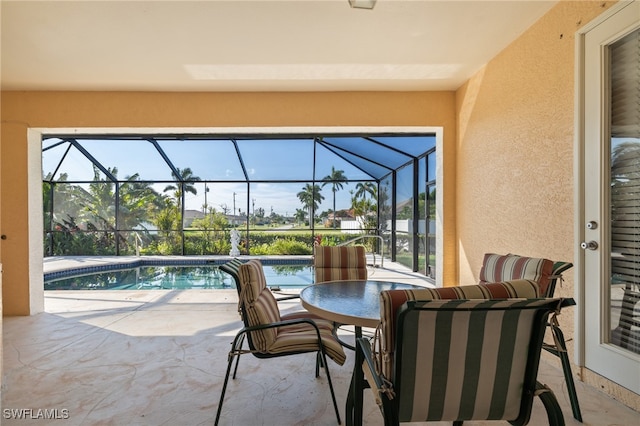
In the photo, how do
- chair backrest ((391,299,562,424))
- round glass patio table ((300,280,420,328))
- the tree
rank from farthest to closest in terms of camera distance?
the tree < round glass patio table ((300,280,420,328)) < chair backrest ((391,299,562,424))

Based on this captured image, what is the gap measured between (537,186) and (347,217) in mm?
7478

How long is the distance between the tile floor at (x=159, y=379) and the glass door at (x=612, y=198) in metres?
0.36

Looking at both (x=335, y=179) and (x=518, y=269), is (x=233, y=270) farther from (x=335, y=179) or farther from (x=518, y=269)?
(x=335, y=179)

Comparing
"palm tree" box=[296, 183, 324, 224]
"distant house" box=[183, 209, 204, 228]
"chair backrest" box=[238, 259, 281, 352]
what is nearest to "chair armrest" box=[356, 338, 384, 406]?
"chair backrest" box=[238, 259, 281, 352]

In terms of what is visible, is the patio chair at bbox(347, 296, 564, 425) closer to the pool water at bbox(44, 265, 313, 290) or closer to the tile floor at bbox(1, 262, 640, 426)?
the tile floor at bbox(1, 262, 640, 426)

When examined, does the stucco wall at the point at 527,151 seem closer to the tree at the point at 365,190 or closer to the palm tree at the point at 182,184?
the tree at the point at 365,190

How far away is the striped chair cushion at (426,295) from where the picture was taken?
1.09m

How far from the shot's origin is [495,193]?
3.33m

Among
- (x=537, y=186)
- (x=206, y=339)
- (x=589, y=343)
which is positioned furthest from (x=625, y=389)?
(x=206, y=339)

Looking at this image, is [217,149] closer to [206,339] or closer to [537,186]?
[206,339]

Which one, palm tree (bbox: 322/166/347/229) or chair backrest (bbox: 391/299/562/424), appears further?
palm tree (bbox: 322/166/347/229)

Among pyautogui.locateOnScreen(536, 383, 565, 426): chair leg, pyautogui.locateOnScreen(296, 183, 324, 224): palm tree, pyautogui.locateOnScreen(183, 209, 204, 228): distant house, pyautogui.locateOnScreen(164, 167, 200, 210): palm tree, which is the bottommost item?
pyautogui.locateOnScreen(536, 383, 565, 426): chair leg

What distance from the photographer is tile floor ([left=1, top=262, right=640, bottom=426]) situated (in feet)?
6.42

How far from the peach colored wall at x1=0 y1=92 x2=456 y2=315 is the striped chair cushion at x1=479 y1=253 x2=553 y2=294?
194 cm
